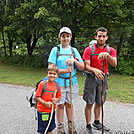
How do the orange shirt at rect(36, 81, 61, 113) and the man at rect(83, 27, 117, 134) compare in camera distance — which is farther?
the man at rect(83, 27, 117, 134)

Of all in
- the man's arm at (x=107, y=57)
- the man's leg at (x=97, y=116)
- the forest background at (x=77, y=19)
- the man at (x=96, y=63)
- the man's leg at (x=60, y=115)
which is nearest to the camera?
the man's arm at (x=107, y=57)

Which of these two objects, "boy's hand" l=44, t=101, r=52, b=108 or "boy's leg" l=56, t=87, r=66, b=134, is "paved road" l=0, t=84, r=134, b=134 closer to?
"boy's leg" l=56, t=87, r=66, b=134

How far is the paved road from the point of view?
3449mm

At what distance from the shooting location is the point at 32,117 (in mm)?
4035

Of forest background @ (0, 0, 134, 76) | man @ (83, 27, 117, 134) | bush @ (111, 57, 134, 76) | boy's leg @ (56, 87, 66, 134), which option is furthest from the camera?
bush @ (111, 57, 134, 76)

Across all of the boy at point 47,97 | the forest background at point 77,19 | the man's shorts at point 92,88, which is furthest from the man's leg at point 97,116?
the forest background at point 77,19

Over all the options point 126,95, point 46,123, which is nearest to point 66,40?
point 46,123

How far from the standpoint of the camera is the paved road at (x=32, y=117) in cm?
345

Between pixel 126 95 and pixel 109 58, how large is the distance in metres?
3.66

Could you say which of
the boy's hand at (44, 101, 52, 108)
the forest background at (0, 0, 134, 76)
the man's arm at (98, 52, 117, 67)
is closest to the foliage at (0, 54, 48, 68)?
the forest background at (0, 0, 134, 76)

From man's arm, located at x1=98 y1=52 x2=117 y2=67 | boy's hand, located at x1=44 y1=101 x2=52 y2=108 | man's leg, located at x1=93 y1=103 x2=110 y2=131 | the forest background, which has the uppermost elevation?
the forest background

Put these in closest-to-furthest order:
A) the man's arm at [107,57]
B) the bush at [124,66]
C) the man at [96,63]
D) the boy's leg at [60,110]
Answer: the man's arm at [107,57]
the man at [96,63]
the boy's leg at [60,110]
the bush at [124,66]

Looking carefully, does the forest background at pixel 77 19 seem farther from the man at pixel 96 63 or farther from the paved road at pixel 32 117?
the man at pixel 96 63

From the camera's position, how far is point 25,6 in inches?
370
